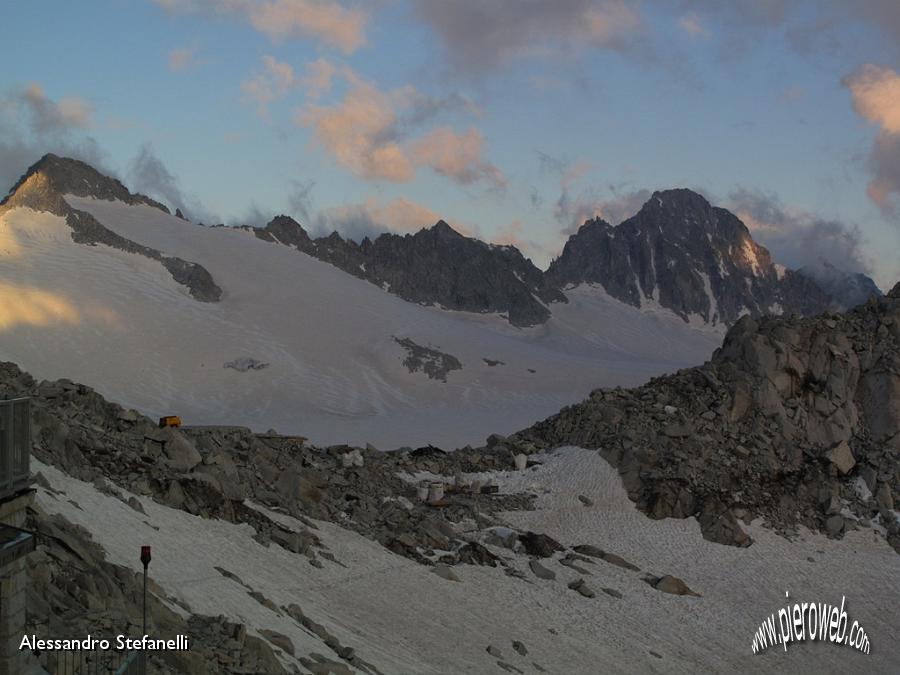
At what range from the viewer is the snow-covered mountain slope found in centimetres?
9006

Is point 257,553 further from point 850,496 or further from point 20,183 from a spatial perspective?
point 20,183

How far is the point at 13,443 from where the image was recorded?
10.5 m

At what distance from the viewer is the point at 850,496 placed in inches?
1460

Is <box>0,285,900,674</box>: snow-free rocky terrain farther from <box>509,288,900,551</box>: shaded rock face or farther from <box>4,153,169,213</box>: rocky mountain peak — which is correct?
<box>4,153,169,213</box>: rocky mountain peak

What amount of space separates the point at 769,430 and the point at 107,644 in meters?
32.2

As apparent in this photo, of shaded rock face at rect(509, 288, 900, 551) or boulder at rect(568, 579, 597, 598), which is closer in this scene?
boulder at rect(568, 579, 597, 598)

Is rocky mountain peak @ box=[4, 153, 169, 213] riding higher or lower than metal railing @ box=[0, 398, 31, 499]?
higher

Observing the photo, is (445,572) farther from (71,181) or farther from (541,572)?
(71,181)

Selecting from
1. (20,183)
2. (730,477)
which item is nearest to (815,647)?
(730,477)

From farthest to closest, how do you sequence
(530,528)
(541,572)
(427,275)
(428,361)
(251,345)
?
(427,275) → (428,361) → (251,345) → (530,528) → (541,572)

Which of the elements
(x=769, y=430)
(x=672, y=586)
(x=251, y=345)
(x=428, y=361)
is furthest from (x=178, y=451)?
(x=428, y=361)

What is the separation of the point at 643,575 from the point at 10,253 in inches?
3838

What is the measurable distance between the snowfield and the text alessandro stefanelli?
2937 mm

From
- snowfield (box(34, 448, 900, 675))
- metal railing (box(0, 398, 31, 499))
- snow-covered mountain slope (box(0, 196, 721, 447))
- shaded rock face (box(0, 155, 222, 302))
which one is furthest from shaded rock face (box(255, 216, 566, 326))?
metal railing (box(0, 398, 31, 499))
